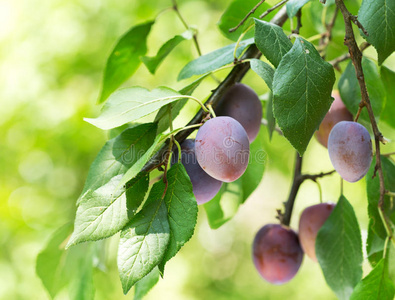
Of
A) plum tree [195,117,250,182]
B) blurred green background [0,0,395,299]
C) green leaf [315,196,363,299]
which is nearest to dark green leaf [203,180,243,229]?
green leaf [315,196,363,299]

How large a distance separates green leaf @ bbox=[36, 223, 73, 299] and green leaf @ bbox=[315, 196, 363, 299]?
0.32m

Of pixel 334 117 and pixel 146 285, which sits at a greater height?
pixel 334 117

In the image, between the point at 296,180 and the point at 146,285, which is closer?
the point at 146,285

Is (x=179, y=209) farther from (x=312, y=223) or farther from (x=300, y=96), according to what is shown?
(x=312, y=223)

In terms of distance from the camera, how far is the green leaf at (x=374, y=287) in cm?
42

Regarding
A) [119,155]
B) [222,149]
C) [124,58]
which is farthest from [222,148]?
[124,58]

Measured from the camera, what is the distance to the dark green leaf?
1.90ft

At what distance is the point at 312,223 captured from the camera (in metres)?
Result: 0.59

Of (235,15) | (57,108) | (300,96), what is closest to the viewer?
(300,96)

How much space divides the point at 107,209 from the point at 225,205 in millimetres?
259

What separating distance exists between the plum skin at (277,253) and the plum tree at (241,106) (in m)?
0.23

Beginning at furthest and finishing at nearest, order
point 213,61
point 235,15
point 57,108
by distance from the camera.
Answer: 1. point 57,108
2. point 235,15
3. point 213,61

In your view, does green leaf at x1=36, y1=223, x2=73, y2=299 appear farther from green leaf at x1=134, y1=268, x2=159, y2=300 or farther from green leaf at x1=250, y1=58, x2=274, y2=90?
green leaf at x1=250, y1=58, x2=274, y2=90

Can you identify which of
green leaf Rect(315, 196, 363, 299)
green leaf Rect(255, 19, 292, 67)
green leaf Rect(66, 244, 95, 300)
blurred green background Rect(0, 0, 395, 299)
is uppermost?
green leaf Rect(255, 19, 292, 67)
